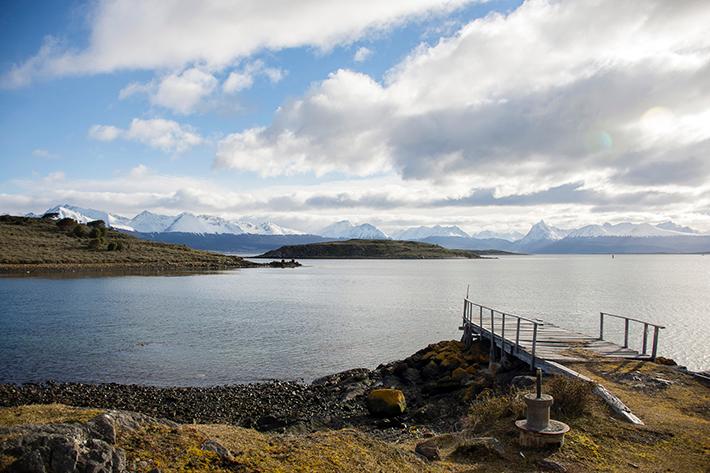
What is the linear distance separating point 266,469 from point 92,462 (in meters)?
2.83

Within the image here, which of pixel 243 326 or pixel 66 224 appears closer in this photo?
pixel 243 326

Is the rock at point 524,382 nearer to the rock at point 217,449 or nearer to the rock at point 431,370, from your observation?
the rock at point 431,370

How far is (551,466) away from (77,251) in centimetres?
12739

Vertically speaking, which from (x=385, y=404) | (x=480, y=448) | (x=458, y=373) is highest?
(x=480, y=448)

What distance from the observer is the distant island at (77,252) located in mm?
104438

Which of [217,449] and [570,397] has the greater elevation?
[217,449]

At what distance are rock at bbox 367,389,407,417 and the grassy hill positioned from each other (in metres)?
99.7

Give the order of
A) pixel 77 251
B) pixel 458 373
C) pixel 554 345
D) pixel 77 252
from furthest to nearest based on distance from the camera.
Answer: pixel 77 251, pixel 77 252, pixel 458 373, pixel 554 345

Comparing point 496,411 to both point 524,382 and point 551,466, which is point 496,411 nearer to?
point 551,466

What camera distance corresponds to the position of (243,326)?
4441 cm

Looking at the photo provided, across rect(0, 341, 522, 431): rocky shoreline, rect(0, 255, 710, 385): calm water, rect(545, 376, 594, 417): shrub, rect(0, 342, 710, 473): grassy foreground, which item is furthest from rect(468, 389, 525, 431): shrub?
rect(0, 255, 710, 385): calm water

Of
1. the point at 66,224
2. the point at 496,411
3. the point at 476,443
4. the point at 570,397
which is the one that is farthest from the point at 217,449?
the point at 66,224

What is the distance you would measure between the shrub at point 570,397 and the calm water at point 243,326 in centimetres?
1711

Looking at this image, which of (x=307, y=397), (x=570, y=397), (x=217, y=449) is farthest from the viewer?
(x=307, y=397)
